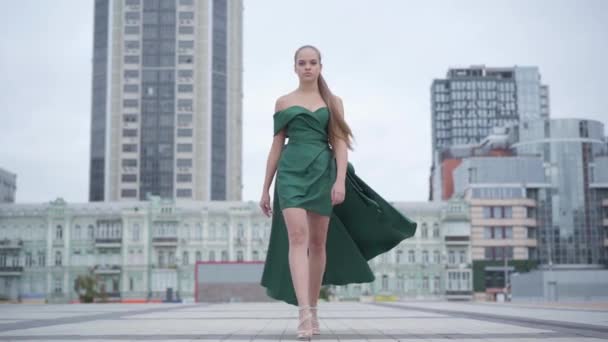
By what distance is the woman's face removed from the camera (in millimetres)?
9164

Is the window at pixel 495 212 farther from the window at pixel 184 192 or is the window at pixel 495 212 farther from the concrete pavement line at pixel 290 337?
the concrete pavement line at pixel 290 337

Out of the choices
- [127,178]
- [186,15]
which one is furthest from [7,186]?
[186,15]

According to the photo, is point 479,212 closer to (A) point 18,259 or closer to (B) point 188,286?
(B) point 188,286

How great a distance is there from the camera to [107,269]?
7981 centimetres

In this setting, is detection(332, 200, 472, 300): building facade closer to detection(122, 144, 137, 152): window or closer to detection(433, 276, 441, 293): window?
detection(433, 276, 441, 293): window

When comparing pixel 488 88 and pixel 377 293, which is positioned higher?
pixel 488 88

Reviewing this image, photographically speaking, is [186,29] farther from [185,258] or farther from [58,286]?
[58,286]

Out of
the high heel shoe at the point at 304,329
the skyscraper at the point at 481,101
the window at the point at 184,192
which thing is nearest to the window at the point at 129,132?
the window at the point at 184,192

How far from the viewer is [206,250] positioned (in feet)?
263

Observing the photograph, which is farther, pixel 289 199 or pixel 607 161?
pixel 607 161

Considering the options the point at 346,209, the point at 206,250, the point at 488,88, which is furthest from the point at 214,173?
the point at 346,209

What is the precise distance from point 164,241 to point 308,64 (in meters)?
72.0

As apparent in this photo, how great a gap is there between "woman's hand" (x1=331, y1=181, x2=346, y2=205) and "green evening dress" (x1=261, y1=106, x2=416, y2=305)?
190 millimetres

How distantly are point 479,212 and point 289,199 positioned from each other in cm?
7732
